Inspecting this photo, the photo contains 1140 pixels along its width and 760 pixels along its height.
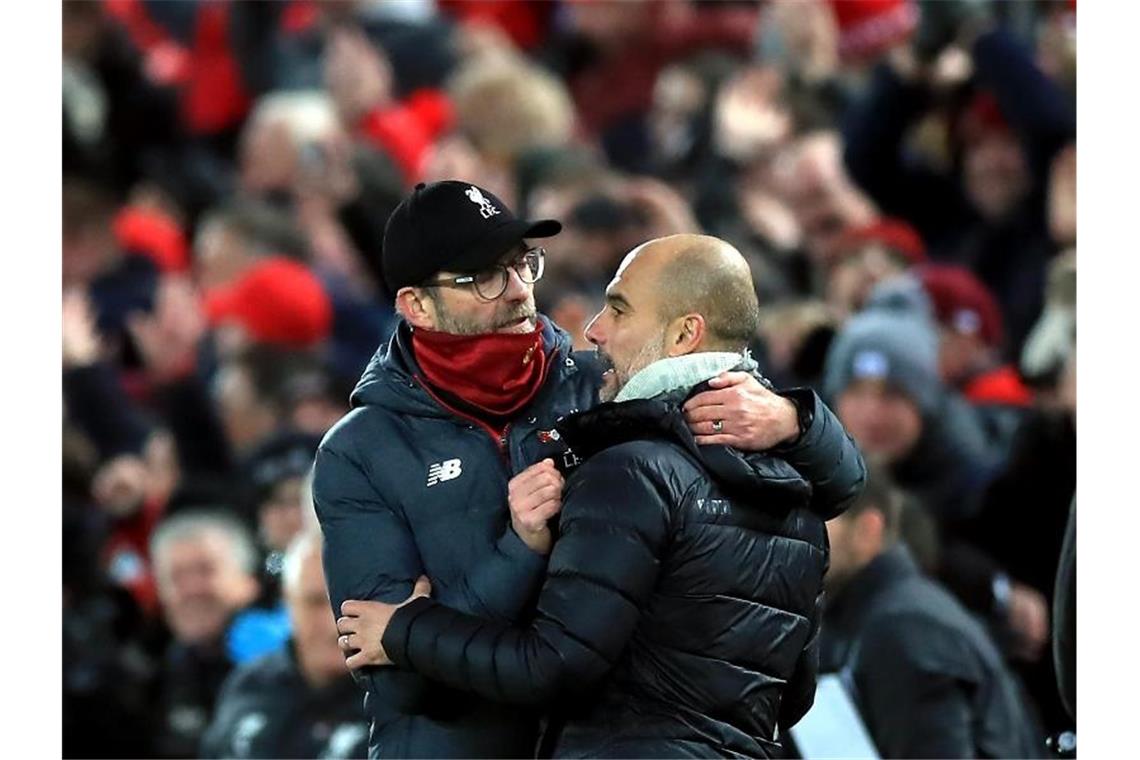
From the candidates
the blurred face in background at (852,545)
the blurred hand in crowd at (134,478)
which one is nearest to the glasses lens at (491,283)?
the blurred face in background at (852,545)

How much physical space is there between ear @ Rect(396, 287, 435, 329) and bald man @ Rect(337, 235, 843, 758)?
0.28 m

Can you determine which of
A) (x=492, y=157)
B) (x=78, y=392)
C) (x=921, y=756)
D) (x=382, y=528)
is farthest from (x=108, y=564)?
(x=382, y=528)

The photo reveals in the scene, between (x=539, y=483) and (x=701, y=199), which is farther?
(x=701, y=199)

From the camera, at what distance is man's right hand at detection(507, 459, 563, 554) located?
339 cm

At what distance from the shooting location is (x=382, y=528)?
3533mm

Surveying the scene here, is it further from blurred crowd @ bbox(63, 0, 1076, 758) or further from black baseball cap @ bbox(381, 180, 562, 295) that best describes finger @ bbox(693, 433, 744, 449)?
blurred crowd @ bbox(63, 0, 1076, 758)

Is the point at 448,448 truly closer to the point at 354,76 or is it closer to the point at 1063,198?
the point at 1063,198

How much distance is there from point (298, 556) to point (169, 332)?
322 cm

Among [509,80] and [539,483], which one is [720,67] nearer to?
[509,80]

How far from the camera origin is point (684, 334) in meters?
3.43

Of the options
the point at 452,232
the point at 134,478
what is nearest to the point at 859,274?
the point at 134,478
